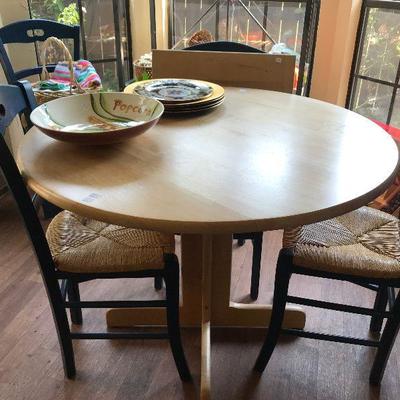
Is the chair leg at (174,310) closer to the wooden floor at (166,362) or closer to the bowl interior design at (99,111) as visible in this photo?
the wooden floor at (166,362)

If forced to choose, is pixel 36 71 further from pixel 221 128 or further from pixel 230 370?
pixel 230 370

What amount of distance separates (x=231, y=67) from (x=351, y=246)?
84 centimetres

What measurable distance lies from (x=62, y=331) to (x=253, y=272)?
76 centimetres

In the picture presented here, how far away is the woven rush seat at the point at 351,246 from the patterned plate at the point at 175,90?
0.52 m

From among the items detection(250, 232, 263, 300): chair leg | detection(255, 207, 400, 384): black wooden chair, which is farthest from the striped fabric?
detection(255, 207, 400, 384): black wooden chair

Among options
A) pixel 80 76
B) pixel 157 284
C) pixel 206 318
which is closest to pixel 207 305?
pixel 206 318

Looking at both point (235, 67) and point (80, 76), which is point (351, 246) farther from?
point (80, 76)

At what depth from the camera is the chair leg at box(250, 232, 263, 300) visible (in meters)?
1.67

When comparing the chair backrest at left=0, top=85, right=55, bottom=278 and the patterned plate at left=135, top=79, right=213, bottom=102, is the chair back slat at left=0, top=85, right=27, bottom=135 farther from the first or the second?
the patterned plate at left=135, top=79, right=213, bottom=102

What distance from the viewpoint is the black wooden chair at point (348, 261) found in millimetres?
1167

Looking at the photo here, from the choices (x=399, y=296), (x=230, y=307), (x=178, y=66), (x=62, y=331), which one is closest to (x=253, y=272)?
(x=230, y=307)

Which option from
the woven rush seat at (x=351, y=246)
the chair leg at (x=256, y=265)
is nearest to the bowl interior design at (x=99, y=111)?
the woven rush seat at (x=351, y=246)

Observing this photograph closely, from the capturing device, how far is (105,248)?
3.98 ft

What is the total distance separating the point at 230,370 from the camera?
4.71ft
